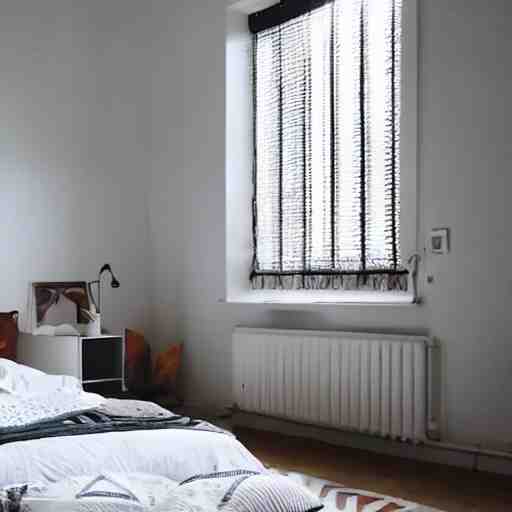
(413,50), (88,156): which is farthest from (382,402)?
(88,156)

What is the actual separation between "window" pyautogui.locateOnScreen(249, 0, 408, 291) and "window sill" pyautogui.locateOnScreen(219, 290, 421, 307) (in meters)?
0.05

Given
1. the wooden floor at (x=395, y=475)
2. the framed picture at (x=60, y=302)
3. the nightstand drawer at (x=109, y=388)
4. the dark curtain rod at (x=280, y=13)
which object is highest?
the dark curtain rod at (x=280, y=13)

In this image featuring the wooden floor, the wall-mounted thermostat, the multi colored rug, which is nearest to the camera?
the multi colored rug

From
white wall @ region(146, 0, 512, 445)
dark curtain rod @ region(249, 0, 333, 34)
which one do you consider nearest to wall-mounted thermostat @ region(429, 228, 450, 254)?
white wall @ region(146, 0, 512, 445)

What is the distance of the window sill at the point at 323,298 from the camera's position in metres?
3.69

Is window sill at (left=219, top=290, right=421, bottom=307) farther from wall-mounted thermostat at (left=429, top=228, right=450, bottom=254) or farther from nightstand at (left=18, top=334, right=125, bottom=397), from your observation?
nightstand at (left=18, top=334, right=125, bottom=397)

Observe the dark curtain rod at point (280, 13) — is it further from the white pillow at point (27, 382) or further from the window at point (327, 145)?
the white pillow at point (27, 382)

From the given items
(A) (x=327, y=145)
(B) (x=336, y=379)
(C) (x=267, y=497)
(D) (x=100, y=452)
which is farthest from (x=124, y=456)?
(A) (x=327, y=145)

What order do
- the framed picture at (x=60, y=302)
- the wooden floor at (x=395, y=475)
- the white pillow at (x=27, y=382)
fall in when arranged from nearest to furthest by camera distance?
the white pillow at (x=27, y=382), the wooden floor at (x=395, y=475), the framed picture at (x=60, y=302)

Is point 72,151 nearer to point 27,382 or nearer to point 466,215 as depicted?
point 27,382

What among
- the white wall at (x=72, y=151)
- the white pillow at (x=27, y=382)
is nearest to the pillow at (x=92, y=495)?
the white pillow at (x=27, y=382)

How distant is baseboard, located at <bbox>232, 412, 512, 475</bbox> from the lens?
3225mm

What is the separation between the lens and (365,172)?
152 inches

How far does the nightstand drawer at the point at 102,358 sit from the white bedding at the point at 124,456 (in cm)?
201
